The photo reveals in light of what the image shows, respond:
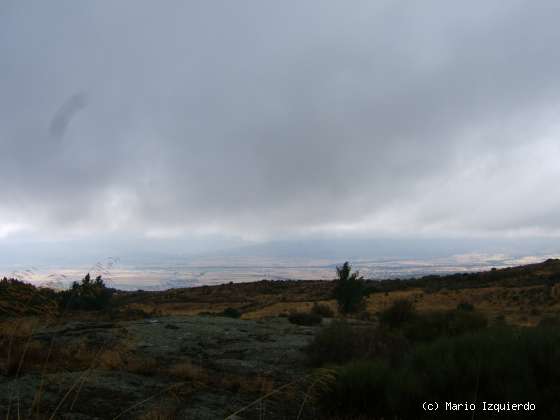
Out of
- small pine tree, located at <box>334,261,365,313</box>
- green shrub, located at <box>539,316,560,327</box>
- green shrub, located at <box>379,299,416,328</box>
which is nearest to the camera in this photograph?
green shrub, located at <box>539,316,560,327</box>

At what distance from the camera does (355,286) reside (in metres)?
33.8

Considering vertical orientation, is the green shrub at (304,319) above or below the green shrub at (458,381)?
below

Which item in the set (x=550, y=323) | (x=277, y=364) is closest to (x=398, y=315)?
(x=550, y=323)

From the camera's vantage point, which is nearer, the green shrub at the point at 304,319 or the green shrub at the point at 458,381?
the green shrub at the point at 458,381

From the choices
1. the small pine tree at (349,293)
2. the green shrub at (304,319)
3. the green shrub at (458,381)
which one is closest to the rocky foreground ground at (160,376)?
the green shrub at (458,381)

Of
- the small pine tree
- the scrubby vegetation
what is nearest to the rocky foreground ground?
the scrubby vegetation

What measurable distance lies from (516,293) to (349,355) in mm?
39376

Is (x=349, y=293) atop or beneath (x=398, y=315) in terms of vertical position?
beneath

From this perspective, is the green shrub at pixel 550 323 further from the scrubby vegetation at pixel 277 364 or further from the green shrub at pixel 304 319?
the green shrub at pixel 304 319

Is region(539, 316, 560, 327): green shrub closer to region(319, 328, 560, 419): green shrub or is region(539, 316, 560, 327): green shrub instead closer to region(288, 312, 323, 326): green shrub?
region(319, 328, 560, 419): green shrub

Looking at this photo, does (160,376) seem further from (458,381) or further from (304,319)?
(304,319)

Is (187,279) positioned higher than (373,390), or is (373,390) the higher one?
(187,279)

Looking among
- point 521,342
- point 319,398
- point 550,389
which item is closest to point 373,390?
point 319,398

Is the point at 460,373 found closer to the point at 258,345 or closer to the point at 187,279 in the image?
the point at 187,279
